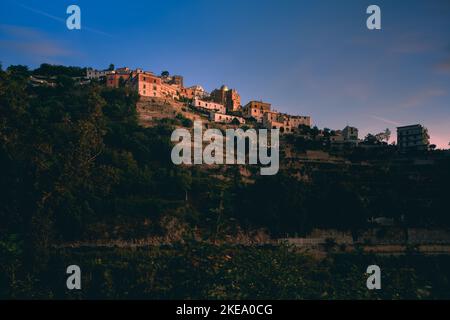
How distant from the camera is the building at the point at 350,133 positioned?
3318 inches

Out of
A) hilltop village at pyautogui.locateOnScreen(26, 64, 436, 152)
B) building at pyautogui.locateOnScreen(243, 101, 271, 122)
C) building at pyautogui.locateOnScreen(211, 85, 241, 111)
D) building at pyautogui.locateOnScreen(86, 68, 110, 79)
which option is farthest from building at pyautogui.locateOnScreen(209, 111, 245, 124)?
building at pyautogui.locateOnScreen(86, 68, 110, 79)

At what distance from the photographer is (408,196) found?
4719cm

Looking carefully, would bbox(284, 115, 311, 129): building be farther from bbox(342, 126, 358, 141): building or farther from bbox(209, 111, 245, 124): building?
bbox(209, 111, 245, 124): building

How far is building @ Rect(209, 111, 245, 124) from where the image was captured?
76.4 meters

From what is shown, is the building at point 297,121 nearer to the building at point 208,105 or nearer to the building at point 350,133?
the building at point 350,133

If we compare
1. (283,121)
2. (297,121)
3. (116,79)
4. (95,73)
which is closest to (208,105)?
(283,121)

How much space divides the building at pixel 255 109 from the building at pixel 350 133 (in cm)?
1782

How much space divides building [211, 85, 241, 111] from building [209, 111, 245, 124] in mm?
11953

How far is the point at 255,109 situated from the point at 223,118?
14.4 metres

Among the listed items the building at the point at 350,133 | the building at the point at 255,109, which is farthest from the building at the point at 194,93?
the building at the point at 350,133

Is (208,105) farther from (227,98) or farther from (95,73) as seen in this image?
(95,73)

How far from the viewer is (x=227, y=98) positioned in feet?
305
